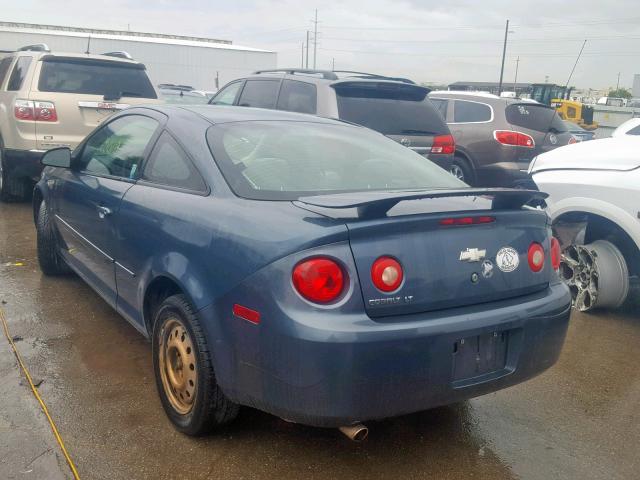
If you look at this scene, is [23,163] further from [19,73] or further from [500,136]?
[500,136]

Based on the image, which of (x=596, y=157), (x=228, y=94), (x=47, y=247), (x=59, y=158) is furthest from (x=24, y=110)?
(x=596, y=157)

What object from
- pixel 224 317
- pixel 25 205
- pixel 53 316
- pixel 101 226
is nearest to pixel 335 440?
pixel 224 317

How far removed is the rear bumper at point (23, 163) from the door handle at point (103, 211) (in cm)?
392

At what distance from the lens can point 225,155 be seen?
301cm

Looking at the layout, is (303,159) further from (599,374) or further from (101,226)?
(599,374)

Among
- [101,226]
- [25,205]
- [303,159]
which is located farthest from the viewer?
[25,205]

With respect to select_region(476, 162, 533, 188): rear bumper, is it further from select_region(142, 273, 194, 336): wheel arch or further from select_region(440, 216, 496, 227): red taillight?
select_region(142, 273, 194, 336): wheel arch

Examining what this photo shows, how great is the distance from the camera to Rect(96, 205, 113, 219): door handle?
3602 millimetres

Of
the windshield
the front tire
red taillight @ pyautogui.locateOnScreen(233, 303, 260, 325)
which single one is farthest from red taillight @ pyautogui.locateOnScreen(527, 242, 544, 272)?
the front tire

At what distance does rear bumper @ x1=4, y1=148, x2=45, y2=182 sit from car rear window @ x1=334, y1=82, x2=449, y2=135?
11.9 feet

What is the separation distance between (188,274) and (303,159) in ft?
2.83

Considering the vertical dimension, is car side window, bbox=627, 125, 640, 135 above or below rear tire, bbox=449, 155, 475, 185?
above

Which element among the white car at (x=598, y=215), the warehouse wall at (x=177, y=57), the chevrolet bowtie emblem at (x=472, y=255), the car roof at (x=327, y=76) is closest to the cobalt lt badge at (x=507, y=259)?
the chevrolet bowtie emblem at (x=472, y=255)

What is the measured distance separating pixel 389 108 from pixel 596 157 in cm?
218
